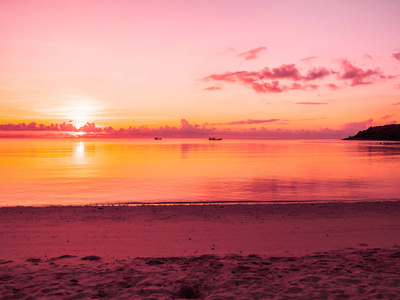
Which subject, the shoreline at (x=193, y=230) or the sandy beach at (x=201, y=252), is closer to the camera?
the sandy beach at (x=201, y=252)

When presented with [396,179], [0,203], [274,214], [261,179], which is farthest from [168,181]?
[396,179]

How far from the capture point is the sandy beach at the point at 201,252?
21.6 feet

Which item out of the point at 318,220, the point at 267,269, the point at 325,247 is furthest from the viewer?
the point at 318,220

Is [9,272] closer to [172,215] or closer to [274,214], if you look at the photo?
[172,215]

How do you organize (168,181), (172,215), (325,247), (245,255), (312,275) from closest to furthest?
(312,275) < (245,255) < (325,247) < (172,215) < (168,181)

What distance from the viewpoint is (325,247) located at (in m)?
9.93

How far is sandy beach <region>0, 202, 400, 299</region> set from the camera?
659 cm

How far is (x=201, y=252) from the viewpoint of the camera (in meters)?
9.53

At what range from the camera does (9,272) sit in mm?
7477

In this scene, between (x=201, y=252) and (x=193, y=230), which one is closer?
(x=201, y=252)

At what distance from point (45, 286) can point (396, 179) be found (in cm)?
3493

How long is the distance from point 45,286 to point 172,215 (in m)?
7.77

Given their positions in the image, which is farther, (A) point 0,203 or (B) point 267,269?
(A) point 0,203

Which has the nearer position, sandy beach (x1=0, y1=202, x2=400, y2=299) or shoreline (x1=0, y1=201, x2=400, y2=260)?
sandy beach (x1=0, y1=202, x2=400, y2=299)
